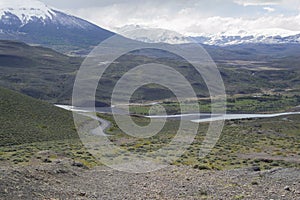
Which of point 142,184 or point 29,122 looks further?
point 29,122

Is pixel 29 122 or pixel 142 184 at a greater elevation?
pixel 142 184

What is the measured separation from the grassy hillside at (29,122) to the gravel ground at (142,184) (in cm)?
2387

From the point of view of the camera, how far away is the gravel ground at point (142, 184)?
2089 cm

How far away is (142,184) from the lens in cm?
2597

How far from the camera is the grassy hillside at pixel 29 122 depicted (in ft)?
171

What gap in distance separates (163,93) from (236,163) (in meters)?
162

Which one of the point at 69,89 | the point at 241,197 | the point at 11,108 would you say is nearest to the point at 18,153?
the point at 241,197

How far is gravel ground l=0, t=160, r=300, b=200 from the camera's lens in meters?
20.9

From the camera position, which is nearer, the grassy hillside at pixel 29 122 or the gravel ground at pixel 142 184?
the gravel ground at pixel 142 184

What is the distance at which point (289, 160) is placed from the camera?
3984 centimetres

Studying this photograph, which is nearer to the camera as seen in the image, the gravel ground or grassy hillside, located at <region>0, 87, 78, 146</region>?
the gravel ground

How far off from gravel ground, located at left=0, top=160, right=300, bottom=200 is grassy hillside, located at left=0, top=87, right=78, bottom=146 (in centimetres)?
2387

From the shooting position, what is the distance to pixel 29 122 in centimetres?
6316

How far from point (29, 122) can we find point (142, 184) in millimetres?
41720
